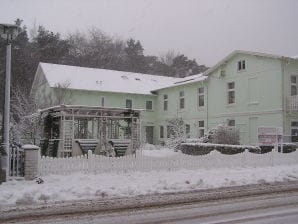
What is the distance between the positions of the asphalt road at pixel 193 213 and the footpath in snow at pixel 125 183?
1.31m

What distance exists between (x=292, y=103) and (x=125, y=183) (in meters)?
18.1

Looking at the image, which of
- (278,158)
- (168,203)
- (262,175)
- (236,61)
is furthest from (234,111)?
(168,203)

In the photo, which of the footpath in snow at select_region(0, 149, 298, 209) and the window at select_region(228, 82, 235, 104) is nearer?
the footpath in snow at select_region(0, 149, 298, 209)

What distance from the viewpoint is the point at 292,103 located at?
91.5ft

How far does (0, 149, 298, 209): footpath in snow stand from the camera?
35.8 feet

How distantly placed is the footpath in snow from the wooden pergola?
649cm

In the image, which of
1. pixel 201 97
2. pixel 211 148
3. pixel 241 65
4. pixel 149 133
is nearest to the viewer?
pixel 211 148

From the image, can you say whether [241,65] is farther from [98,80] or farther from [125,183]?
[125,183]

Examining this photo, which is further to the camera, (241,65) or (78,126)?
(241,65)

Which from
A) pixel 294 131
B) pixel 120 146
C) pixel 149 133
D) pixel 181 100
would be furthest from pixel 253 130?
pixel 149 133

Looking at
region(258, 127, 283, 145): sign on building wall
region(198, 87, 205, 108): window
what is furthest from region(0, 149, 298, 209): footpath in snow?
region(198, 87, 205, 108): window

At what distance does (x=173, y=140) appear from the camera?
106ft

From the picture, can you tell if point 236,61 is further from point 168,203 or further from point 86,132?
point 168,203

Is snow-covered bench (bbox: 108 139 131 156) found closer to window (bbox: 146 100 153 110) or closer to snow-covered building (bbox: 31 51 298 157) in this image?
snow-covered building (bbox: 31 51 298 157)
